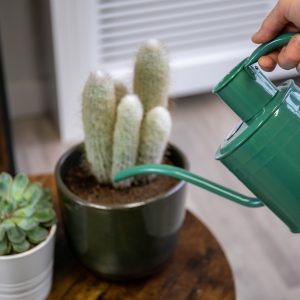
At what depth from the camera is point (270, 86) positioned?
0.57m

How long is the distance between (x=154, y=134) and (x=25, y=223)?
0.66 feet

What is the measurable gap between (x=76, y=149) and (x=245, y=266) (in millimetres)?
725

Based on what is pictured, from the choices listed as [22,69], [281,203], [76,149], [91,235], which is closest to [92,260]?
[91,235]

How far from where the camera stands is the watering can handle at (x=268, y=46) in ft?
1.82

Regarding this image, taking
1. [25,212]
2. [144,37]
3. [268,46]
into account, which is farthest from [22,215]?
[144,37]

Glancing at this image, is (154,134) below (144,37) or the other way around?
the other way around

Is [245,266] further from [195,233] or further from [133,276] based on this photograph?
[133,276]

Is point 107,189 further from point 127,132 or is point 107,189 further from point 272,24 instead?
point 272,24

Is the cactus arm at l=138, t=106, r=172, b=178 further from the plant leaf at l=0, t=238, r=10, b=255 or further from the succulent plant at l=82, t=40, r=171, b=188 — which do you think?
the plant leaf at l=0, t=238, r=10, b=255

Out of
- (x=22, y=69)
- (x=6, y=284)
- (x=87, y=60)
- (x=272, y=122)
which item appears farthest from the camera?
(x=22, y=69)

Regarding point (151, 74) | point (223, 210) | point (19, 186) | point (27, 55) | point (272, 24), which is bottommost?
point (223, 210)

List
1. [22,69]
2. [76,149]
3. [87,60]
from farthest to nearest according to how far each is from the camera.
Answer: [22,69]
[87,60]
[76,149]

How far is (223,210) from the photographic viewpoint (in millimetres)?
1538

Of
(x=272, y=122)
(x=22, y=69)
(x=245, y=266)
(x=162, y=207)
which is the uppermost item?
(x=272, y=122)
